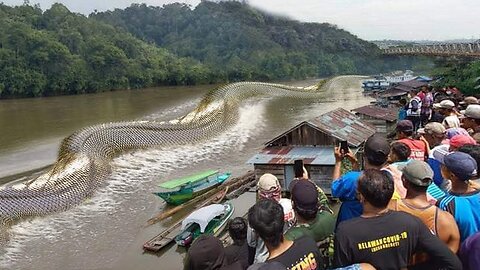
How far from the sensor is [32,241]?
13.2 metres

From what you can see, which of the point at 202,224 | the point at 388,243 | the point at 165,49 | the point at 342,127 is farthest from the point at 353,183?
the point at 165,49

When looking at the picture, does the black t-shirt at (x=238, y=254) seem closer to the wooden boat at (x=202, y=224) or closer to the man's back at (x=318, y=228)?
the man's back at (x=318, y=228)

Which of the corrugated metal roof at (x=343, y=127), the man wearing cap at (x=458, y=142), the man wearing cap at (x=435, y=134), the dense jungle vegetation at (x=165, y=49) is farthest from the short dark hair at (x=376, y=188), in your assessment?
the dense jungle vegetation at (x=165, y=49)

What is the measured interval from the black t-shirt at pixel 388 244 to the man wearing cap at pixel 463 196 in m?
0.44

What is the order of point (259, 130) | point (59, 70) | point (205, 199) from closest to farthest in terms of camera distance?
point (205, 199), point (259, 130), point (59, 70)

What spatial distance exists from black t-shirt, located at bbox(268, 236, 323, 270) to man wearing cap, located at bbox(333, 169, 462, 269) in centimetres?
18

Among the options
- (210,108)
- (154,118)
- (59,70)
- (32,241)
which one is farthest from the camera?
(59,70)

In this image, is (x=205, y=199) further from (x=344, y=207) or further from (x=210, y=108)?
(x=210, y=108)

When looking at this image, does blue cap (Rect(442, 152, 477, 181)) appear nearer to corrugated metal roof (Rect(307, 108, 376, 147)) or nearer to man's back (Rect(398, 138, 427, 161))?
man's back (Rect(398, 138, 427, 161))

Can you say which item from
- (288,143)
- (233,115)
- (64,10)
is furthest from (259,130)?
(64,10)

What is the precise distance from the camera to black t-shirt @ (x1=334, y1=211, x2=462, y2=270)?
3.36 m

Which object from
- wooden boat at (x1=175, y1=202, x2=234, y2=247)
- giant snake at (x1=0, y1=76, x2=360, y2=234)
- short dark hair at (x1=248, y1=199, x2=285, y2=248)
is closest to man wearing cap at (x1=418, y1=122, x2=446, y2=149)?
short dark hair at (x1=248, y1=199, x2=285, y2=248)

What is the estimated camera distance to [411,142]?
6.59 m

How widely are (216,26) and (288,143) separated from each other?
105m
